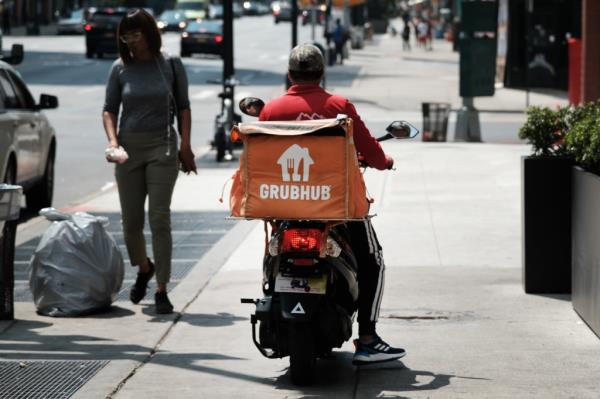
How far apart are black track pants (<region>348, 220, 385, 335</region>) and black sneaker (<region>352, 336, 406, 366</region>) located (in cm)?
17

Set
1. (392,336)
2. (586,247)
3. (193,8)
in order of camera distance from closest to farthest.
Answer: (392,336) < (586,247) < (193,8)

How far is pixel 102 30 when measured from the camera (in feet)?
181

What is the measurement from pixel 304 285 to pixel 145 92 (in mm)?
2705

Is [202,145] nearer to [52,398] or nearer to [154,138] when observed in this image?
[154,138]

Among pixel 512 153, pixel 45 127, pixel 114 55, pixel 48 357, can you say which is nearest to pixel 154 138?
pixel 48 357

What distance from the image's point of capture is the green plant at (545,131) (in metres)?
9.99

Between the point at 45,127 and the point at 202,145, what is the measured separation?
843 cm

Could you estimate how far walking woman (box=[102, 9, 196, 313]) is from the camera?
371 inches

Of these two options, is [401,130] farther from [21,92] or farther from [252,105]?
[21,92]

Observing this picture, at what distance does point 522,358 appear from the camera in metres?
7.90

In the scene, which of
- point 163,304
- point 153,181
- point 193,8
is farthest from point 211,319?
point 193,8

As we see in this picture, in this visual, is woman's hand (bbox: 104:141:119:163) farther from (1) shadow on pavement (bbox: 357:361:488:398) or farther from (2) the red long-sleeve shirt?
(1) shadow on pavement (bbox: 357:361:488:398)

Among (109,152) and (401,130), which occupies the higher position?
(401,130)

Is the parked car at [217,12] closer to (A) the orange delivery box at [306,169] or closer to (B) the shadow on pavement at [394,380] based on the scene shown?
(B) the shadow on pavement at [394,380]
